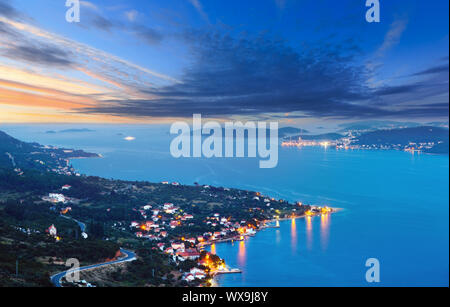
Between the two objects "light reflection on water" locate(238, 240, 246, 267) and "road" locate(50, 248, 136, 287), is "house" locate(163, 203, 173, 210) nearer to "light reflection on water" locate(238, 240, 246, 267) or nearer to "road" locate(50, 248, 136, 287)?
"light reflection on water" locate(238, 240, 246, 267)

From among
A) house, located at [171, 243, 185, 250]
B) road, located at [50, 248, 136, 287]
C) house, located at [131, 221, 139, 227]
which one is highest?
road, located at [50, 248, 136, 287]

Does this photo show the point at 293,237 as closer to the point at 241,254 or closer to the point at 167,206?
the point at 241,254

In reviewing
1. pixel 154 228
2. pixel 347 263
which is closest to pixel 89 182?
pixel 154 228

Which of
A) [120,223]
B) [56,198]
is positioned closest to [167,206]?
[120,223]

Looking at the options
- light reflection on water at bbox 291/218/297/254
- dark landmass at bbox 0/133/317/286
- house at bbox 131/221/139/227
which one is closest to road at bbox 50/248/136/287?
dark landmass at bbox 0/133/317/286

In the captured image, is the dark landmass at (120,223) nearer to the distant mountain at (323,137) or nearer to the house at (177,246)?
the house at (177,246)

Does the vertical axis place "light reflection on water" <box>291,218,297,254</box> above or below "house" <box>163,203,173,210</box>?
below
